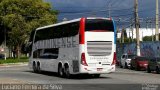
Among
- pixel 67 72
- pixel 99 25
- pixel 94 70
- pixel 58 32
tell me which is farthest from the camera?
pixel 58 32

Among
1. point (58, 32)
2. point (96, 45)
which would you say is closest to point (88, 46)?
point (96, 45)

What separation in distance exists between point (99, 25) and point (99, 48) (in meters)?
1.49

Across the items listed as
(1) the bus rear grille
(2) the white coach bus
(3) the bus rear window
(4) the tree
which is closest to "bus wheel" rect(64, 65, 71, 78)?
(2) the white coach bus

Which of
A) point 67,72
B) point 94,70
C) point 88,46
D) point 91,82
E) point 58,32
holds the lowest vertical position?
point 91,82

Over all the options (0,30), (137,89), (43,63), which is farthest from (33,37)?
(0,30)

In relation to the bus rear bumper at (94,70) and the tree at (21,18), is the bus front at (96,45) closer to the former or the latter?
the bus rear bumper at (94,70)

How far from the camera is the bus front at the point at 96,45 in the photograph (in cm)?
2806

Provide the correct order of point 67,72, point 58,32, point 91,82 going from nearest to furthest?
point 91,82 < point 67,72 < point 58,32

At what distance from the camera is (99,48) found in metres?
28.4

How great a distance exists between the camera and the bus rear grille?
92.7 ft

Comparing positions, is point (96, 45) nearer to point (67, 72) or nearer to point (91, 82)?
point (67, 72)

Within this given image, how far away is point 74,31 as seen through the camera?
28.9 m

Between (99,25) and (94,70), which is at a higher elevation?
(99,25)

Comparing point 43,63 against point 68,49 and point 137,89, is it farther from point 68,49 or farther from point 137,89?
point 137,89
